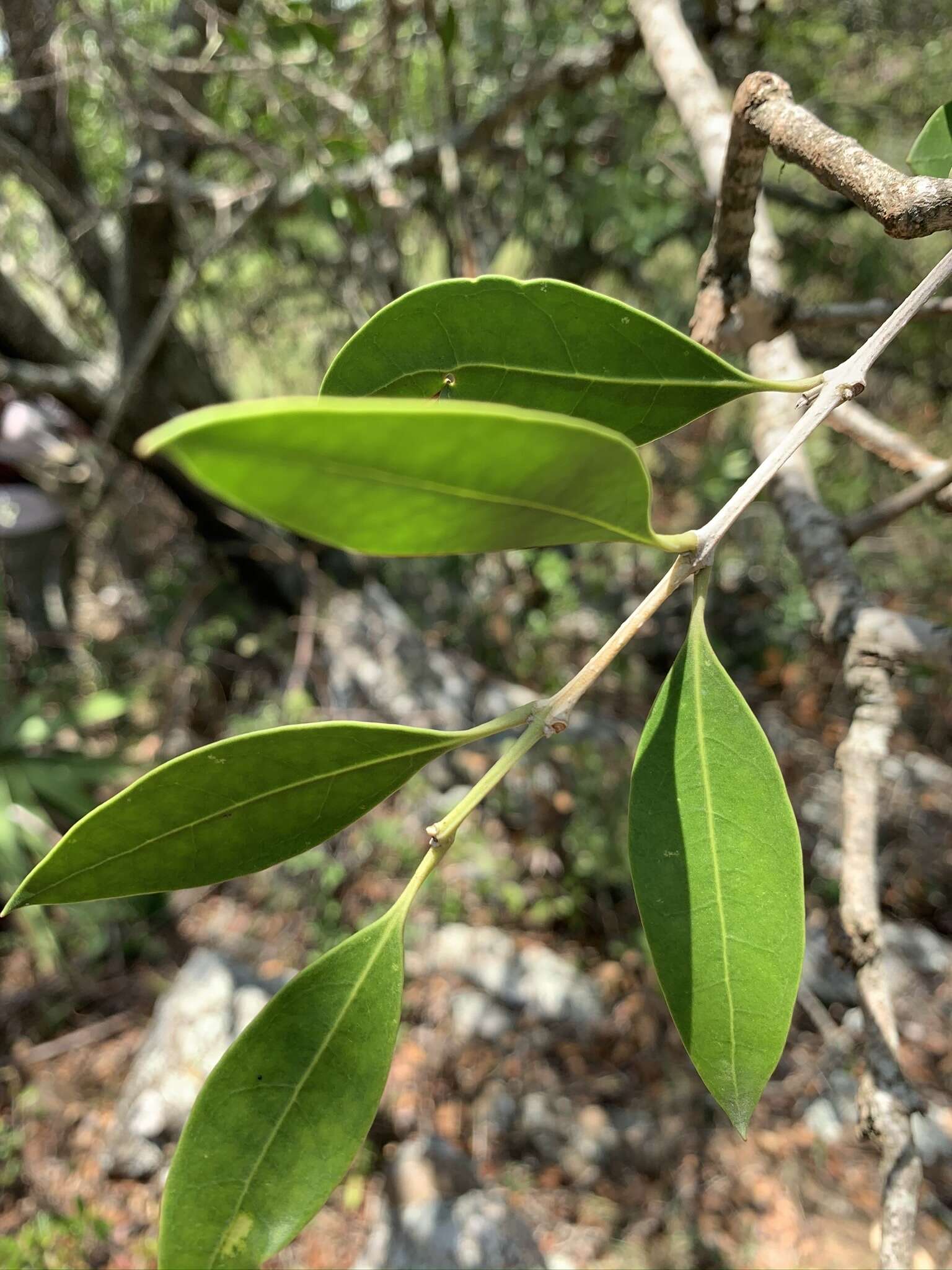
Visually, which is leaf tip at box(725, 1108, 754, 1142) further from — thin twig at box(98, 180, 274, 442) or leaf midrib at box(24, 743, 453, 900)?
thin twig at box(98, 180, 274, 442)

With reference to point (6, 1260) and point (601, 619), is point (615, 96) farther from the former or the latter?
point (6, 1260)

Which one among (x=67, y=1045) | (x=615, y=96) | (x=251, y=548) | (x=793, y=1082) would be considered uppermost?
(x=615, y=96)

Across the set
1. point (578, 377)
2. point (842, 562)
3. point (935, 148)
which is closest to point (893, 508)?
point (842, 562)

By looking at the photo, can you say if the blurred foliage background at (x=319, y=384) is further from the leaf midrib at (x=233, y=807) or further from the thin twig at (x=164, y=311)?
the leaf midrib at (x=233, y=807)

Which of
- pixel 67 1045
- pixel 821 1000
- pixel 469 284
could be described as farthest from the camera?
pixel 67 1045

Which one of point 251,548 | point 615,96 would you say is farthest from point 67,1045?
point 615,96

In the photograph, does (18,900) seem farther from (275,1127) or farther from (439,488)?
(439,488)

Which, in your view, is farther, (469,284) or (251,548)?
(251,548)
